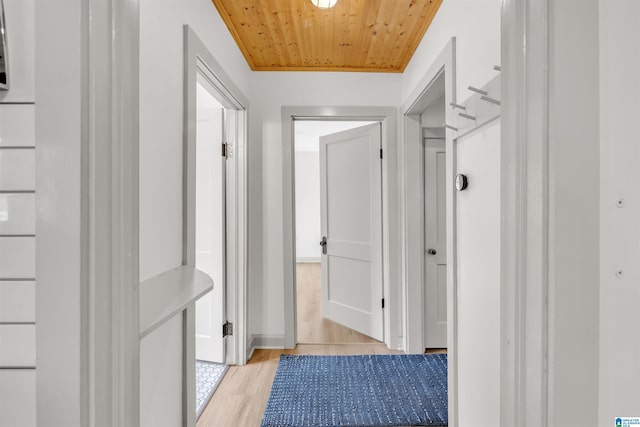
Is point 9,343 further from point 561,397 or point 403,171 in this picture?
point 403,171

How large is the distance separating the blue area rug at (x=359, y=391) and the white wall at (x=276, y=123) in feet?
1.48

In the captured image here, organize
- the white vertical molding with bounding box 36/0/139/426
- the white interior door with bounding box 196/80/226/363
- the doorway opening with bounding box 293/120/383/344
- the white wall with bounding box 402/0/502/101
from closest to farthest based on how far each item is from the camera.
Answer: the white vertical molding with bounding box 36/0/139/426, the white wall with bounding box 402/0/502/101, the white interior door with bounding box 196/80/226/363, the doorway opening with bounding box 293/120/383/344

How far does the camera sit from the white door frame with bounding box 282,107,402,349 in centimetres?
261

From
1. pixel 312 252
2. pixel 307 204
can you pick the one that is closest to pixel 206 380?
pixel 312 252

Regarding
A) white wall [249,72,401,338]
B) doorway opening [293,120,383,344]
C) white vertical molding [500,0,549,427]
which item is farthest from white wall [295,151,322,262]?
white vertical molding [500,0,549,427]

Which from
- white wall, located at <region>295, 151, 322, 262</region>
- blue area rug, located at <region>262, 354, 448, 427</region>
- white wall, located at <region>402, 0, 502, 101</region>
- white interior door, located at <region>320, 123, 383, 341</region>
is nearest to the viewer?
white wall, located at <region>402, 0, 502, 101</region>

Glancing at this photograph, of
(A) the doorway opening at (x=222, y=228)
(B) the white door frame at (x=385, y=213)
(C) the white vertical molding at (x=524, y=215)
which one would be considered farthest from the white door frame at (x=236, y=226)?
(C) the white vertical molding at (x=524, y=215)

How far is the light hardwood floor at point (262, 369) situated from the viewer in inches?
71.4

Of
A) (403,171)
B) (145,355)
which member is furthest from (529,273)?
(403,171)

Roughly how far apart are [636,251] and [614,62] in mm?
395

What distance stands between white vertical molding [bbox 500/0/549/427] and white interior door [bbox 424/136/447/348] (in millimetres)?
1963

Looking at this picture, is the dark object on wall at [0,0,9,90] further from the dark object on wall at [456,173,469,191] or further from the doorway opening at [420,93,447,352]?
the doorway opening at [420,93,447,352]

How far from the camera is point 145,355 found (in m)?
1.07

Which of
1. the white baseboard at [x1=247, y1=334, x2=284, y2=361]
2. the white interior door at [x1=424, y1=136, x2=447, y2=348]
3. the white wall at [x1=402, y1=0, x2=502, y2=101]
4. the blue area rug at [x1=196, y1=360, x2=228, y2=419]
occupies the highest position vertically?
the white wall at [x1=402, y1=0, x2=502, y2=101]
